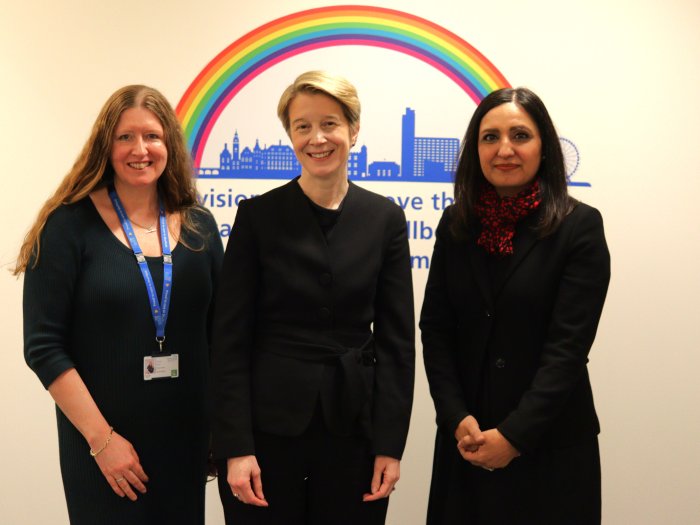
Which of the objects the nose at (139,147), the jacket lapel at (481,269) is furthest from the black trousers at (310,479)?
the nose at (139,147)

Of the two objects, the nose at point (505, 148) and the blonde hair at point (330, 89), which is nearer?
the blonde hair at point (330, 89)

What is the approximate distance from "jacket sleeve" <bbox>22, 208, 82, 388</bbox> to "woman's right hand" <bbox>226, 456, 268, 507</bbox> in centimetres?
55

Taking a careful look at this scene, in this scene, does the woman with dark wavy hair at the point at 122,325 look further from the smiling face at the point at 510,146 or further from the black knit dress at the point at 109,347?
the smiling face at the point at 510,146

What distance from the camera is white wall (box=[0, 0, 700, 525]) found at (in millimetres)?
2936

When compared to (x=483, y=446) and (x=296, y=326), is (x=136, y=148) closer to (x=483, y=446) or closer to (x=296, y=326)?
(x=296, y=326)

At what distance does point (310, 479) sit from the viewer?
1.67 meters

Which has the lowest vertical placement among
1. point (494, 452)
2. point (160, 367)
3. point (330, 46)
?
point (494, 452)

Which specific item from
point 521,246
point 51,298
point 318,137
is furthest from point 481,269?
point 51,298

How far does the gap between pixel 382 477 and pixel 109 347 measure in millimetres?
837

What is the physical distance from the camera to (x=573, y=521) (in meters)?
1.78

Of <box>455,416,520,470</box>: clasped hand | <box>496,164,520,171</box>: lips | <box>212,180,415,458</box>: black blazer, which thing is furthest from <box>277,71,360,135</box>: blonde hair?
<box>455,416,520,470</box>: clasped hand

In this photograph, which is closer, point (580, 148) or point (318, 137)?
point (318, 137)

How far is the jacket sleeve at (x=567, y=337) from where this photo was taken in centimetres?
171

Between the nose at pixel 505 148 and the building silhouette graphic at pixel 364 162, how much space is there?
116cm
